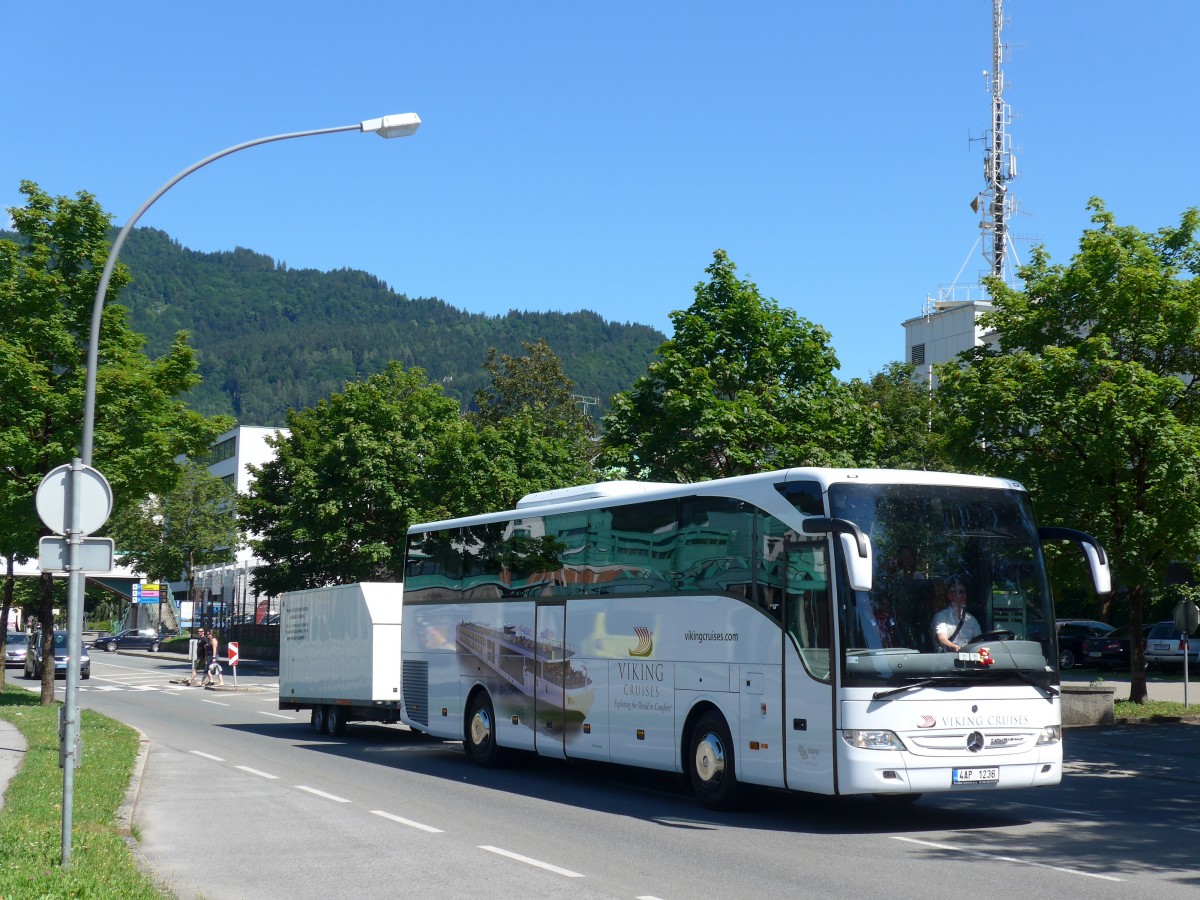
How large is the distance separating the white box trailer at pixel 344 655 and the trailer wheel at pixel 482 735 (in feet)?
15.3

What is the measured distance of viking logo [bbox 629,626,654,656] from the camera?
15.3 meters

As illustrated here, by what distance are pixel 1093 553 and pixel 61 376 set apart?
21.9 meters

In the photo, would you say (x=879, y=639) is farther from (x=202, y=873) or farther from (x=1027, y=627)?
(x=202, y=873)

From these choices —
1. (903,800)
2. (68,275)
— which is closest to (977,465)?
(903,800)

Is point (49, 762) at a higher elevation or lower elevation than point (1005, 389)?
lower

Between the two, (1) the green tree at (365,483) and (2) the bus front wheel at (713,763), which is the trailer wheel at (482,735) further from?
(1) the green tree at (365,483)

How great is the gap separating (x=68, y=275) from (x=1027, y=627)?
885 inches

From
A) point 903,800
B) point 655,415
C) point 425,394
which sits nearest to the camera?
Result: point 903,800

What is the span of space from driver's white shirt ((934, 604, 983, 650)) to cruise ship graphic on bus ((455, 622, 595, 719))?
527cm

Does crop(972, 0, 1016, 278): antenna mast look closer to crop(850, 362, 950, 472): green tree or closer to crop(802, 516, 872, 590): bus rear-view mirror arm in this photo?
crop(850, 362, 950, 472): green tree

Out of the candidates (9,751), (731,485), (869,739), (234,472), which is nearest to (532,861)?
(869,739)

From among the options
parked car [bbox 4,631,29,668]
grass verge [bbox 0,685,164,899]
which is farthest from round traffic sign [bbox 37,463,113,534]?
parked car [bbox 4,631,29,668]

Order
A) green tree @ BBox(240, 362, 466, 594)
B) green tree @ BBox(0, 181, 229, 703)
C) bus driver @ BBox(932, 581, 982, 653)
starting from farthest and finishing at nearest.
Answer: green tree @ BBox(240, 362, 466, 594)
green tree @ BBox(0, 181, 229, 703)
bus driver @ BBox(932, 581, 982, 653)

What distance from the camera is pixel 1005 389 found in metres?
25.1
